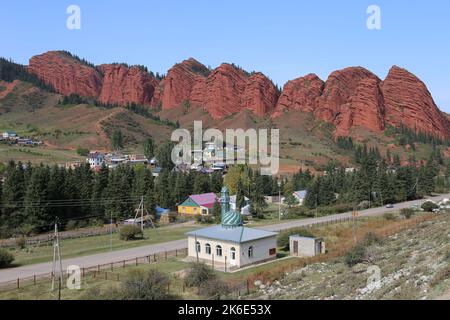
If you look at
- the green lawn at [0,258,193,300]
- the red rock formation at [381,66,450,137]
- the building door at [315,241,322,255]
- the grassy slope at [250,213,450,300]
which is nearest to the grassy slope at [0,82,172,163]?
the red rock formation at [381,66,450,137]

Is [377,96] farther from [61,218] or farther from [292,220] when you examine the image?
[61,218]

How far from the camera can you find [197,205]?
71062 mm

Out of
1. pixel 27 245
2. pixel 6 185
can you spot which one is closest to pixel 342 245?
pixel 27 245

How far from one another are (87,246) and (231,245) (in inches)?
678

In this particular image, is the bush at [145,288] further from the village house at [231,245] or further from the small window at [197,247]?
the small window at [197,247]

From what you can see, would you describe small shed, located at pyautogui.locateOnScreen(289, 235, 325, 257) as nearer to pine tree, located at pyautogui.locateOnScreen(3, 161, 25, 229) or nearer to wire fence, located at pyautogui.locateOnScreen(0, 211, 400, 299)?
wire fence, located at pyautogui.locateOnScreen(0, 211, 400, 299)

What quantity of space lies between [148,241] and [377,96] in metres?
151

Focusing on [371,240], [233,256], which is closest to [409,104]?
[371,240]

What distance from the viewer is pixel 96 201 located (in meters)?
64.2

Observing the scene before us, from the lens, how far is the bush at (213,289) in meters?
27.6

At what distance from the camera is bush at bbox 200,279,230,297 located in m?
27.6

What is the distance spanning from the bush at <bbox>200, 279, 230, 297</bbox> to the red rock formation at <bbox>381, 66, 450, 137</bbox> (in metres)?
167

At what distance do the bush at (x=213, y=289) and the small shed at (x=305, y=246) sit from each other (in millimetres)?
14541
